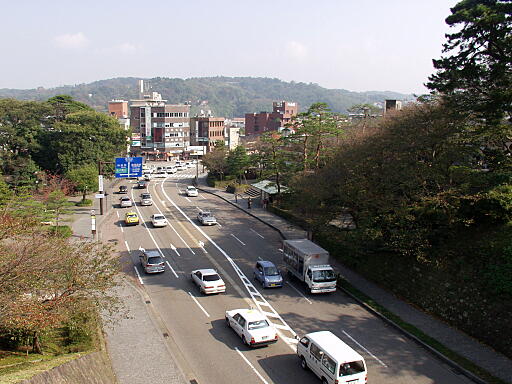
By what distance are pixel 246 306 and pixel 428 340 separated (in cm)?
920

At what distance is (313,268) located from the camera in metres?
25.5

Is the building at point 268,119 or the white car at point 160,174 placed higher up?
the building at point 268,119

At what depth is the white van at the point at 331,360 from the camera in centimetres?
1539

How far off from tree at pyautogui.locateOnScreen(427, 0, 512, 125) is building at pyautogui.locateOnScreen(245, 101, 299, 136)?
138m

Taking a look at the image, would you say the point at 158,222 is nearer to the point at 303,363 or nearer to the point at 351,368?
the point at 303,363

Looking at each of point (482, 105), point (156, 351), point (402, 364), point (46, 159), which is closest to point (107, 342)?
point (156, 351)

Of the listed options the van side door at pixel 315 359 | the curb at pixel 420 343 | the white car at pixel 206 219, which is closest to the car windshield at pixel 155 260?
the curb at pixel 420 343

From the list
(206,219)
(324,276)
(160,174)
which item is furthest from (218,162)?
(324,276)

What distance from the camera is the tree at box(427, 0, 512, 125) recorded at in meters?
22.4

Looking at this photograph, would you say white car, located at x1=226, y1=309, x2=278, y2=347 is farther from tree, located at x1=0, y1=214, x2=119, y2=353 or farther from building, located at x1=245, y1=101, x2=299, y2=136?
building, located at x1=245, y1=101, x2=299, y2=136

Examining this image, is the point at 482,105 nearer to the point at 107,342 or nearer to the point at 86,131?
the point at 107,342

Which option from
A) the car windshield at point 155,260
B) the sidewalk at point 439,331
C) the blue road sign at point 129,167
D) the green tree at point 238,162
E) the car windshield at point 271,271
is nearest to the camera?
the sidewalk at point 439,331

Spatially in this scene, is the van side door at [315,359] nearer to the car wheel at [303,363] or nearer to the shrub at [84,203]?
the car wheel at [303,363]

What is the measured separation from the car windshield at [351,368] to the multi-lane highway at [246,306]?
1684 mm
